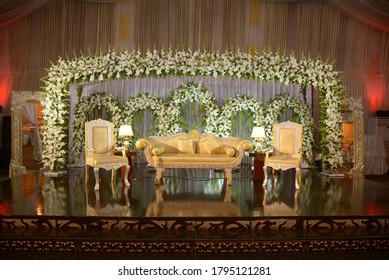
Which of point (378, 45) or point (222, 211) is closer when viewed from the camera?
point (222, 211)

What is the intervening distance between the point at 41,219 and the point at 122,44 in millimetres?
9494

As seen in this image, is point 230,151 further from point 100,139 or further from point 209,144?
point 100,139

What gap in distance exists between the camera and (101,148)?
7.69 metres

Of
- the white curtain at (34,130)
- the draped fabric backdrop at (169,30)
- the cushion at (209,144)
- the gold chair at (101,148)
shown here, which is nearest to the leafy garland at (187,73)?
the gold chair at (101,148)

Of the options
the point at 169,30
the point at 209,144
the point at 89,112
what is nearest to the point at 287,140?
the point at 209,144

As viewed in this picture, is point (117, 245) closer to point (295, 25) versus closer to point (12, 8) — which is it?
point (12, 8)

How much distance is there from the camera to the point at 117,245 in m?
4.56

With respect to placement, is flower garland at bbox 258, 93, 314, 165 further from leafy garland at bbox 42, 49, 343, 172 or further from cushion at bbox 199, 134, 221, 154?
cushion at bbox 199, 134, 221, 154

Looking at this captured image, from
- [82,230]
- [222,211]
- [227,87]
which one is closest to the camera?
[82,230]

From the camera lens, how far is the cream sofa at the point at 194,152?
749 cm

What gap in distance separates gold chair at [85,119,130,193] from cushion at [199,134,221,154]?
151 cm

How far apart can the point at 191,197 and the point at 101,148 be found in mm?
2236

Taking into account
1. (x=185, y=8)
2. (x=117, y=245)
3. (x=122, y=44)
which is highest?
(x=185, y=8)

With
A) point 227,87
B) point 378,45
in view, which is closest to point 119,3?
point 227,87
